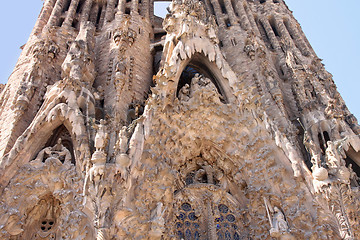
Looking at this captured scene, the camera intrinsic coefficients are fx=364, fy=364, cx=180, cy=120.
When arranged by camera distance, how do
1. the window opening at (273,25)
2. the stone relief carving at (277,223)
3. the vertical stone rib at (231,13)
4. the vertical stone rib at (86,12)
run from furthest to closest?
1. the window opening at (273,25)
2. the vertical stone rib at (231,13)
3. the vertical stone rib at (86,12)
4. the stone relief carving at (277,223)

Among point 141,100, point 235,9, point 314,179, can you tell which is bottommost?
point 314,179

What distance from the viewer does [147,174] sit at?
24.1 feet

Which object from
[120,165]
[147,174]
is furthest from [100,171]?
[147,174]

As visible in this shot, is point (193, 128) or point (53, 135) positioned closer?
point (53, 135)

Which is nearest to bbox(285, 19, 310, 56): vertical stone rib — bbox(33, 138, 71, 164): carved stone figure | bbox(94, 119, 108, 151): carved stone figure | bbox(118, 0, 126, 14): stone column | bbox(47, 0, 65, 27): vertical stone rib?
bbox(118, 0, 126, 14): stone column

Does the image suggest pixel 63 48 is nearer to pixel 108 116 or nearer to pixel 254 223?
pixel 108 116

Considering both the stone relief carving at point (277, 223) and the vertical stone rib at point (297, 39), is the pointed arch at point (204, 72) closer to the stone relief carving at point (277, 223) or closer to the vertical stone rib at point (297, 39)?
the stone relief carving at point (277, 223)

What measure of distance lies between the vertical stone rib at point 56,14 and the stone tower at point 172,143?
26 centimetres

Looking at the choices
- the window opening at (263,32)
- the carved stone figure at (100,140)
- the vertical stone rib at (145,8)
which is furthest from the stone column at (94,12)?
the carved stone figure at (100,140)

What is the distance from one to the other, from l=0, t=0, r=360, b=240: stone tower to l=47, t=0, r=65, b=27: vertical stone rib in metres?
0.26

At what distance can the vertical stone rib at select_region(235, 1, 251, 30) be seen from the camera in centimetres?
1479

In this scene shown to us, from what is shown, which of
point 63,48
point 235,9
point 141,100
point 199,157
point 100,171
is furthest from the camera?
point 235,9

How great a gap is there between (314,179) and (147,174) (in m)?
3.41

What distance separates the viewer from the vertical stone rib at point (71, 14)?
1300 cm
